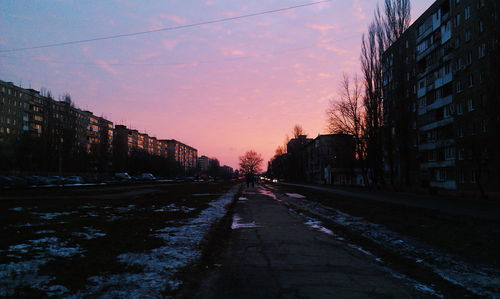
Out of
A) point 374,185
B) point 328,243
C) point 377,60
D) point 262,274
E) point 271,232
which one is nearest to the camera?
point 262,274

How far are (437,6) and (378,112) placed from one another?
63.6 feet

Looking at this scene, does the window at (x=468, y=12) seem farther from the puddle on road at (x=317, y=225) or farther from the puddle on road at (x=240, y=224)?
the puddle on road at (x=240, y=224)

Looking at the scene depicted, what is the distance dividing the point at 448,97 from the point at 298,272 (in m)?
51.3

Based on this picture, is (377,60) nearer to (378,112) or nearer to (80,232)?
(378,112)

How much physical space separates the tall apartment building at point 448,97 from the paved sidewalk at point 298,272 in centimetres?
2749

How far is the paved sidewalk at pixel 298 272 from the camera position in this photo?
17.2 ft

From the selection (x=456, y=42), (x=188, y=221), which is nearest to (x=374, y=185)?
(x=456, y=42)

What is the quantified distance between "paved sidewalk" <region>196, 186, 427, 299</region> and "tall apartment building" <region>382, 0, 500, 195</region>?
27486 millimetres

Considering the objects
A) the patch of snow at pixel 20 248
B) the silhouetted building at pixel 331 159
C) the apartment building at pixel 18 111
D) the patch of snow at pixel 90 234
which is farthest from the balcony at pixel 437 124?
the apartment building at pixel 18 111

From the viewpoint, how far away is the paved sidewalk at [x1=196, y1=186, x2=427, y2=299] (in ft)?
17.2

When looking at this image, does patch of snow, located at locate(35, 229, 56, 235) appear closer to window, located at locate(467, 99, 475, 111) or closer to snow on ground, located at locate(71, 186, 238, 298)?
snow on ground, located at locate(71, 186, 238, 298)

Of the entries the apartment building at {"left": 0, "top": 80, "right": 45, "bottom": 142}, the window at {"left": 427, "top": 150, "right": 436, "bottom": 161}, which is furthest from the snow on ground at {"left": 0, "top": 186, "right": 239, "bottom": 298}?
the apartment building at {"left": 0, "top": 80, "right": 45, "bottom": 142}

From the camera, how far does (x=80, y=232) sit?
982 cm

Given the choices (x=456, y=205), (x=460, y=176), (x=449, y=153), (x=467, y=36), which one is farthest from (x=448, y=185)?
(x=456, y=205)
